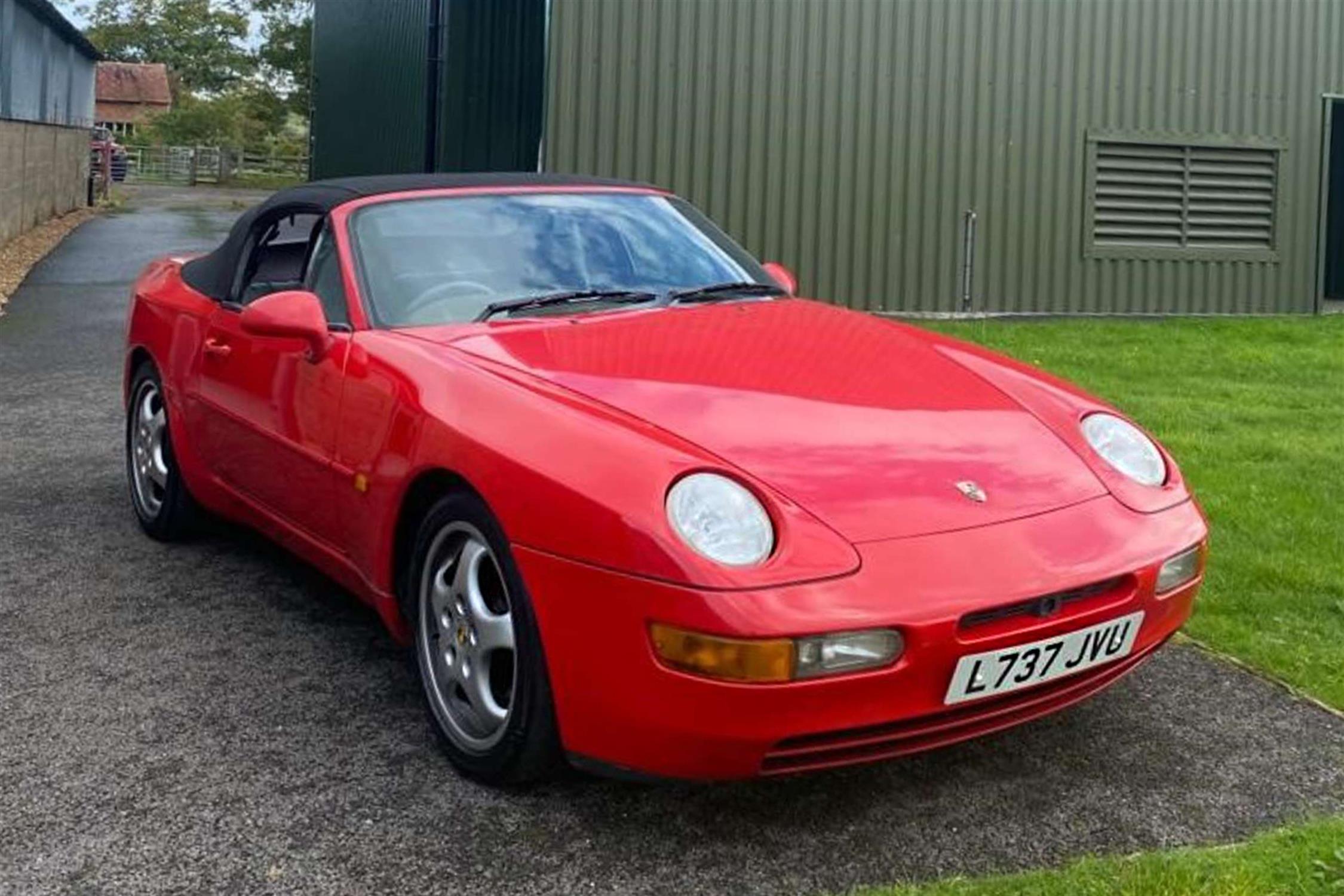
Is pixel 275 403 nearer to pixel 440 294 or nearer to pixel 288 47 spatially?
pixel 440 294

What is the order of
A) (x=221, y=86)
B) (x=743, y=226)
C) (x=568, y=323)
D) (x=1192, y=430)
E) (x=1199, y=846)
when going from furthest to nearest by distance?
(x=221, y=86) → (x=743, y=226) → (x=1192, y=430) → (x=568, y=323) → (x=1199, y=846)

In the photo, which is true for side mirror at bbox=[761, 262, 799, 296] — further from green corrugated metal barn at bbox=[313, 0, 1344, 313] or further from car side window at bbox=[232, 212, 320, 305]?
green corrugated metal barn at bbox=[313, 0, 1344, 313]

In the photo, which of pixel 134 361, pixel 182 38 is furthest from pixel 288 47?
pixel 134 361

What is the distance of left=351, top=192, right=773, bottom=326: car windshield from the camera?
12.9ft

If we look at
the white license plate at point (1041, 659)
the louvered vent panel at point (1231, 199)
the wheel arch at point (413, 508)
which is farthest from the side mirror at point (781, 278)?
the louvered vent panel at point (1231, 199)

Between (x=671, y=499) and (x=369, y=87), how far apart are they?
20.6m

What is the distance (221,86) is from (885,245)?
67660 millimetres

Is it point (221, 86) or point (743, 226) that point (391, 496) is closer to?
point (743, 226)

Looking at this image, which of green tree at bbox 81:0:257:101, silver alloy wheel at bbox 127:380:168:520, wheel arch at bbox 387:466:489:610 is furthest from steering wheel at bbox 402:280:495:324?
green tree at bbox 81:0:257:101

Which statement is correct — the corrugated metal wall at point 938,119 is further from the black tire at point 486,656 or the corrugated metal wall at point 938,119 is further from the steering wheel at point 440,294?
the black tire at point 486,656

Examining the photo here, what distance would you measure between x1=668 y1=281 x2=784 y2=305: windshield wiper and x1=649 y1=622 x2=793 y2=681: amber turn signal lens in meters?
1.60

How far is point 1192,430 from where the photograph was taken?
7262 mm

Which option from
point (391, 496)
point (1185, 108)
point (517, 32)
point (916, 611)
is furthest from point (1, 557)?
point (1185, 108)

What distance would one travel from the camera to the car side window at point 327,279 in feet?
13.1
